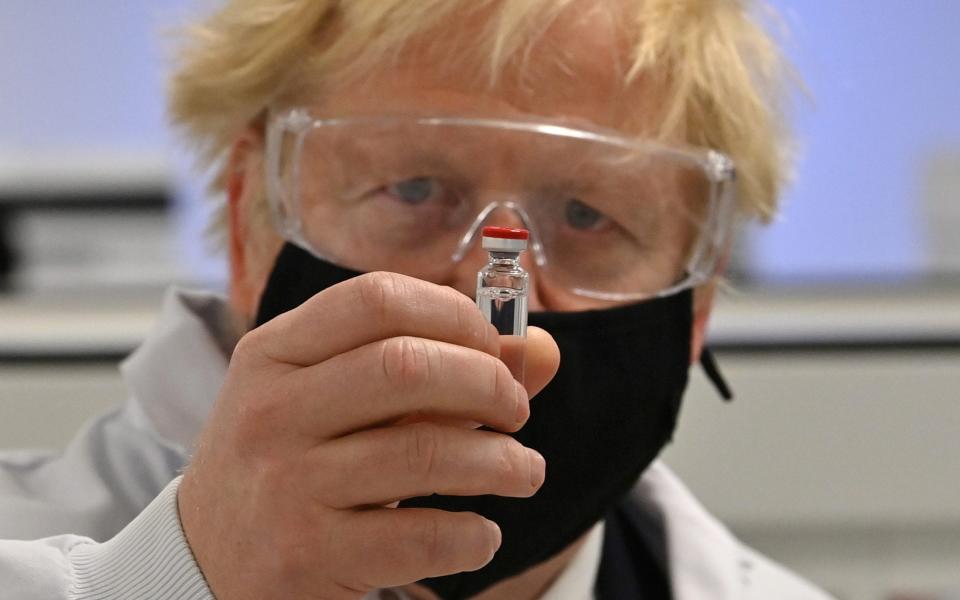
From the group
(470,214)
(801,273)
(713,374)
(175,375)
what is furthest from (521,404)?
(801,273)

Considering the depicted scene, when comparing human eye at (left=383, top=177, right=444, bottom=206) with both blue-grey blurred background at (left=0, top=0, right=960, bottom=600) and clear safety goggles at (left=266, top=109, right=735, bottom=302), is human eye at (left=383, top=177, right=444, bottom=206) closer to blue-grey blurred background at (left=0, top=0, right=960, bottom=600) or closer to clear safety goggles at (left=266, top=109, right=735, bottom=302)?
clear safety goggles at (left=266, top=109, right=735, bottom=302)

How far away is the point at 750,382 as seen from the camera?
7.37ft

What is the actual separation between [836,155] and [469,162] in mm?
1687

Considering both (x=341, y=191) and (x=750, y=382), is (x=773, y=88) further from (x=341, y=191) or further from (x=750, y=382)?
(x=750, y=382)

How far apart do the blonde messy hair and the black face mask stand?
0.75 feet

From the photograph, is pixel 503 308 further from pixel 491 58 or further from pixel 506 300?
pixel 491 58

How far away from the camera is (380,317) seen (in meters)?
0.65

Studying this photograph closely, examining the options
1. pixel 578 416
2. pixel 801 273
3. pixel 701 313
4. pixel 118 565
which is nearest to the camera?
pixel 118 565

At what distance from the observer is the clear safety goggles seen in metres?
1.09

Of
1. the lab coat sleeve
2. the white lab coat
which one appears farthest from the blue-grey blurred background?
the lab coat sleeve

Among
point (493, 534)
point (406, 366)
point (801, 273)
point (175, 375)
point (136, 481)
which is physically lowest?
point (801, 273)

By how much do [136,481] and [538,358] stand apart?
0.70 metres

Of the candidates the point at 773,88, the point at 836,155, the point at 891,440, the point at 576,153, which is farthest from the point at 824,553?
the point at 576,153

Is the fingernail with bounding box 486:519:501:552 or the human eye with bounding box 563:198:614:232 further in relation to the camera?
the human eye with bounding box 563:198:614:232
